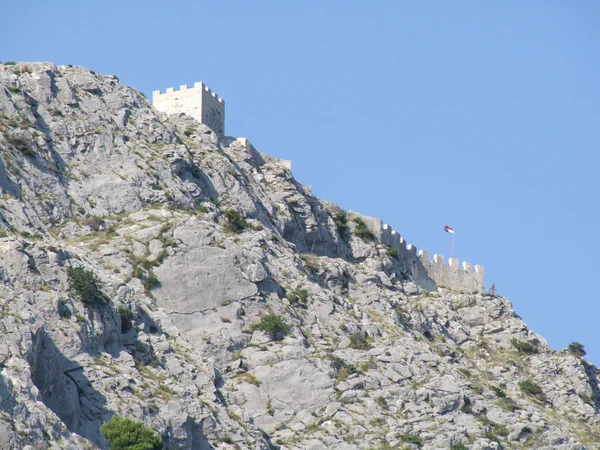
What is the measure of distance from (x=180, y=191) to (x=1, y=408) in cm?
2876

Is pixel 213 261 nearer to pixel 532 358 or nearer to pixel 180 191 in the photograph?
pixel 180 191

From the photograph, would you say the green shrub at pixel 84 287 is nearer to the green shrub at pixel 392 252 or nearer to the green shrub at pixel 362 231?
the green shrub at pixel 362 231

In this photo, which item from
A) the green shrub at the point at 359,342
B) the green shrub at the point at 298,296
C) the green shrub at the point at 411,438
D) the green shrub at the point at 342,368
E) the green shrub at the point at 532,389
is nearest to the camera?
the green shrub at the point at 411,438

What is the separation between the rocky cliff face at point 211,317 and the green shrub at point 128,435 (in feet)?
2.02

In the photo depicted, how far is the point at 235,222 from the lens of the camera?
232 ft

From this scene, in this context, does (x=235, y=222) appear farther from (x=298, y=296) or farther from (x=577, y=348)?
(x=577, y=348)

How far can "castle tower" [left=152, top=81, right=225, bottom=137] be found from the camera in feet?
272

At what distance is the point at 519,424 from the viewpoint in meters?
64.4

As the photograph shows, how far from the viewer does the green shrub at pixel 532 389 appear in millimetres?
73225

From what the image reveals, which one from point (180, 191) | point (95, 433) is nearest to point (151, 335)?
point (95, 433)

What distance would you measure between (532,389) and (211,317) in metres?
19.1

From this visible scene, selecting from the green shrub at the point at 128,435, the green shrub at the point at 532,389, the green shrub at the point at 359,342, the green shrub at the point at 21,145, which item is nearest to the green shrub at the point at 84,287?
the green shrub at the point at 128,435

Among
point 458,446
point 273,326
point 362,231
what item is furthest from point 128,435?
point 362,231

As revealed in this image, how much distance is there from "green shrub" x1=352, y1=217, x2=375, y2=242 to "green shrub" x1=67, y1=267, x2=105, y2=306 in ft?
102
